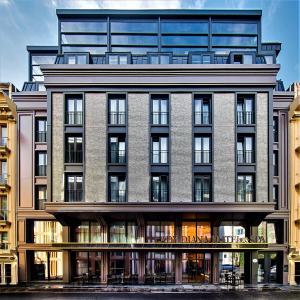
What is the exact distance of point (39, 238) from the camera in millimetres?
10992

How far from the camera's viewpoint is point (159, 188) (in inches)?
384

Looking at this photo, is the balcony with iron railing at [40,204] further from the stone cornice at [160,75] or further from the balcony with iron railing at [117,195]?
the stone cornice at [160,75]

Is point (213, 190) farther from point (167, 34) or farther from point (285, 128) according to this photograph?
point (167, 34)

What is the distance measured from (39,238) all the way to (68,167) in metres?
3.34

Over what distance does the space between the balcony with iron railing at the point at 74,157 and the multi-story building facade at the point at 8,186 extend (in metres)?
2.38

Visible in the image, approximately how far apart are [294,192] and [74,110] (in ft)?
27.4

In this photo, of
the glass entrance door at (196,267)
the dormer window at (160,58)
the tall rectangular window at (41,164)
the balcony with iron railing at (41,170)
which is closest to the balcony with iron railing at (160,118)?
the dormer window at (160,58)

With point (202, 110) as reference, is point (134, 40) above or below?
above

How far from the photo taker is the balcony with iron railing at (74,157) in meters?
9.83

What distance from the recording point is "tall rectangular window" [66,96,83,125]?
392 inches

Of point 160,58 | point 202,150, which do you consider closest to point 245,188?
point 202,150

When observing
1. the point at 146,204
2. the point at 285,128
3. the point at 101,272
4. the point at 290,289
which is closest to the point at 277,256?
the point at 290,289

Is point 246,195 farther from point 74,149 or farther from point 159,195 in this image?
point 74,149

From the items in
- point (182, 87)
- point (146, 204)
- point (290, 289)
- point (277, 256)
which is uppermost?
point (182, 87)
